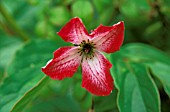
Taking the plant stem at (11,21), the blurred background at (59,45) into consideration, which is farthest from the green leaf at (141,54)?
the plant stem at (11,21)

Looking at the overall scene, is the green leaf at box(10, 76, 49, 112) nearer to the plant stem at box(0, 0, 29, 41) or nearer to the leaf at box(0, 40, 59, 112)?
the leaf at box(0, 40, 59, 112)

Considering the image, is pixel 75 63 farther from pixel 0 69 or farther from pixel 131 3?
pixel 0 69

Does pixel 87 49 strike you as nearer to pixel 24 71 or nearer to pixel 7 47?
→ pixel 24 71

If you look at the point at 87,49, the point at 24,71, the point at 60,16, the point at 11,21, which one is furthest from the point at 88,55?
the point at 11,21

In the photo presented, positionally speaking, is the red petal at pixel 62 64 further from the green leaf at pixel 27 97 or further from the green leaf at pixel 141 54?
the green leaf at pixel 141 54

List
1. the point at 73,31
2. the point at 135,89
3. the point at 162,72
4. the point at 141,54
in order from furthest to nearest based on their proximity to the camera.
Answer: the point at 141,54
the point at 162,72
the point at 135,89
the point at 73,31

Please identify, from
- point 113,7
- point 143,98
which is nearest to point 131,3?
point 113,7
